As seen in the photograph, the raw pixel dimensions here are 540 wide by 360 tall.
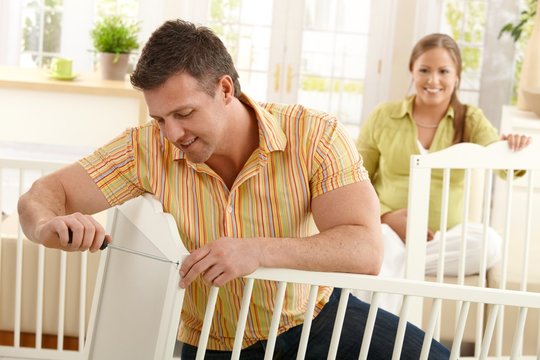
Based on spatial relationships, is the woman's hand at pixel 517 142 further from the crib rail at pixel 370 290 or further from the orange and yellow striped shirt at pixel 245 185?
the crib rail at pixel 370 290

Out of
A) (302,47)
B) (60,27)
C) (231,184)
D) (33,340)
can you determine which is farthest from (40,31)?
(231,184)

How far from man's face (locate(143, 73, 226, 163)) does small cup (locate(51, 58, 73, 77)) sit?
7.84ft

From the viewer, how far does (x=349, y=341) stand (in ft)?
6.21

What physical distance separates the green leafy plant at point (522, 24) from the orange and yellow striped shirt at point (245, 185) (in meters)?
3.44

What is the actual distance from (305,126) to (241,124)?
0.42 feet

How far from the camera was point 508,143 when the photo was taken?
2367 millimetres

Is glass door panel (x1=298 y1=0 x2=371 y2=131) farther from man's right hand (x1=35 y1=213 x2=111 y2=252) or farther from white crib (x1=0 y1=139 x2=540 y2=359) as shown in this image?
man's right hand (x1=35 y1=213 x2=111 y2=252)

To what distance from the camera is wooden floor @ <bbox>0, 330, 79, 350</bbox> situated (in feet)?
9.32

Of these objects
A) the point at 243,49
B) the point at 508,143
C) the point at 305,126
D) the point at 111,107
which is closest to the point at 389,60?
the point at 243,49

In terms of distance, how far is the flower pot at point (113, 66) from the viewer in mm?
4266

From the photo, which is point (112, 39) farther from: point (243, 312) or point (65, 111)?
point (243, 312)

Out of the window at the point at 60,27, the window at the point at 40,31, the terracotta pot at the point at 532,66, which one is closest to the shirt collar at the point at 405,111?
the terracotta pot at the point at 532,66

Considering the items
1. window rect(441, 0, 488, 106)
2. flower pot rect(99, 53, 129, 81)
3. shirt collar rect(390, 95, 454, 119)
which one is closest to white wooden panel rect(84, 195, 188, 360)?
shirt collar rect(390, 95, 454, 119)

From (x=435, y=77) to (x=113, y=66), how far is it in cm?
160
